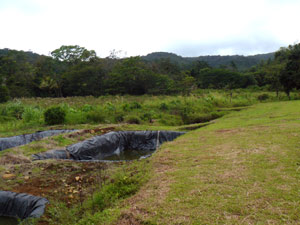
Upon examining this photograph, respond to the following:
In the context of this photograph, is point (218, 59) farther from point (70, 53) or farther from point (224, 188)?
point (224, 188)

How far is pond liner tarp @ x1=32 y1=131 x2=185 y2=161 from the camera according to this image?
733cm

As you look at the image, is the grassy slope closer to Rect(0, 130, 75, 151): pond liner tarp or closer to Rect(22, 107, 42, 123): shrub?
Rect(0, 130, 75, 151): pond liner tarp

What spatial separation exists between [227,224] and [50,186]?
3.41m

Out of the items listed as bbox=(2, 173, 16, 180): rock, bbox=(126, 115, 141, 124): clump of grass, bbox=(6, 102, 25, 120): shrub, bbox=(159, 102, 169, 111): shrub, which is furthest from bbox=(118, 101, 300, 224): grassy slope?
bbox=(6, 102, 25, 120): shrub

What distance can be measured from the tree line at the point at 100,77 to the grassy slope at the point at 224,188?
19429 mm

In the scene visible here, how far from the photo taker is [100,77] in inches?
1259

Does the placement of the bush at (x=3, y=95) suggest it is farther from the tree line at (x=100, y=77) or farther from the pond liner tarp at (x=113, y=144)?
the pond liner tarp at (x=113, y=144)

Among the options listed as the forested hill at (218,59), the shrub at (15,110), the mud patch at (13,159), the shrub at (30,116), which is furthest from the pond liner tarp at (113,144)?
the forested hill at (218,59)

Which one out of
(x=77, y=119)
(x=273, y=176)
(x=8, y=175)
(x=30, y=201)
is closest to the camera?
(x=273, y=176)

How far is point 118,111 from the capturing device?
13164mm

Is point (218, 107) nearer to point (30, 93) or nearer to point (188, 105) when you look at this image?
point (188, 105)

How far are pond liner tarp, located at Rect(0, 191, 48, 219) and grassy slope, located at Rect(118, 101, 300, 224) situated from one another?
1.64 m

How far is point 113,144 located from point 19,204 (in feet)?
16.5

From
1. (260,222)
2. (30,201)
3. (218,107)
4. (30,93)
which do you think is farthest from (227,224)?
(30,93)
